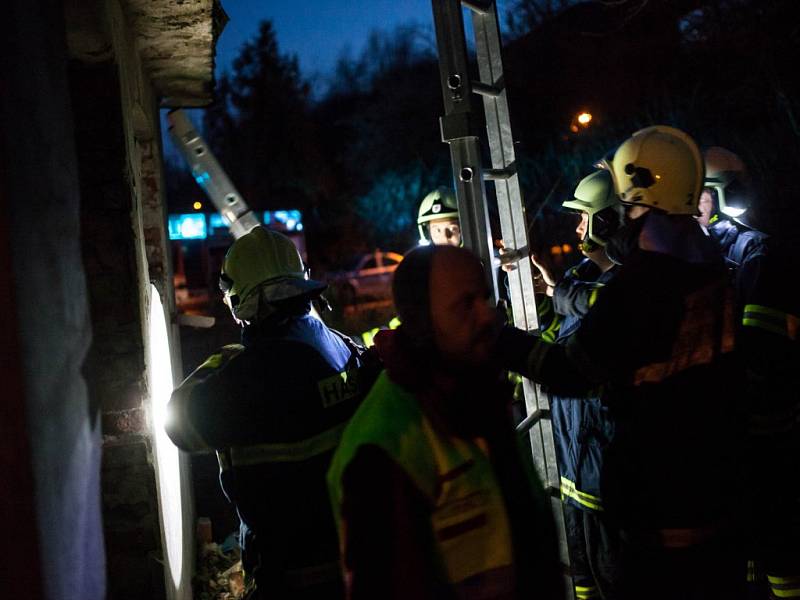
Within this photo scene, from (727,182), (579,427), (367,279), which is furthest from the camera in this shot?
(367,279)

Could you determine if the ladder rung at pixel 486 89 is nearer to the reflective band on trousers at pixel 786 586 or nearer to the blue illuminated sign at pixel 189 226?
the reflective band on trousers at pixel 786 586

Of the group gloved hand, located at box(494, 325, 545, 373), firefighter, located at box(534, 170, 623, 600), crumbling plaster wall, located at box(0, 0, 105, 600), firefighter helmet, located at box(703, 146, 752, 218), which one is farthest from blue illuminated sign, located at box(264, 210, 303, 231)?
crumbling plaster wall, located at box(0, 0, 105, 600)

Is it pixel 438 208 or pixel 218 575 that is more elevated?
pixel 438 208

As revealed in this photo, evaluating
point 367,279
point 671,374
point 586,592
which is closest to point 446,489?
point 671,374

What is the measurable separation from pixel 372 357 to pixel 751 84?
14.7m

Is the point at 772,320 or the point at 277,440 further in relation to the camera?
the point at 772,320

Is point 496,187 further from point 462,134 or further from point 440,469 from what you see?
point 440,469

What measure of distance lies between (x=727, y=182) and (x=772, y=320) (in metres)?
1.12

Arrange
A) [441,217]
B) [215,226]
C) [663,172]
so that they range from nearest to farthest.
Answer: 1. [663,172]
2. [441,217]
3. [215,226]

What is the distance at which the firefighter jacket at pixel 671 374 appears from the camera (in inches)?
106

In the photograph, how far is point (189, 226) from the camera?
31266 millimetres

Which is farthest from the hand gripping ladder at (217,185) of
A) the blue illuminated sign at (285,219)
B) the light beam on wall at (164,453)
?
the blue illuminated sign at (285,219)

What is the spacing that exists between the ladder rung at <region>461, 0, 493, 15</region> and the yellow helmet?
1.06m

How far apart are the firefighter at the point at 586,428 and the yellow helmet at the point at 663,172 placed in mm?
389
